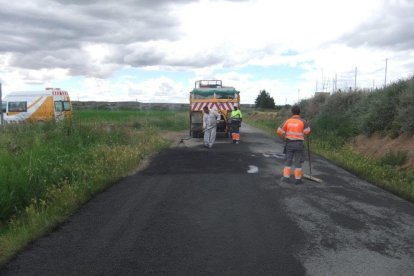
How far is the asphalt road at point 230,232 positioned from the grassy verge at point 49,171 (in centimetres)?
29

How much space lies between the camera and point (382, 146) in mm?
14766

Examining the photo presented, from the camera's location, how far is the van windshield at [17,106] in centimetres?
2689

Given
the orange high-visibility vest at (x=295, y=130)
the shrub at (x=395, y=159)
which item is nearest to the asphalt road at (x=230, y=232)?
the orange high-visibility vest at (x=295, y=130)

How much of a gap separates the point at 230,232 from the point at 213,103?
16.0 meters

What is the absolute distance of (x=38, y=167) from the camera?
9219 millimetres

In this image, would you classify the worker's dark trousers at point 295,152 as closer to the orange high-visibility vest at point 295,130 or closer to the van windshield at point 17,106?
the orange high-visibility vest at point 295,130

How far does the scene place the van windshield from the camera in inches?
1059

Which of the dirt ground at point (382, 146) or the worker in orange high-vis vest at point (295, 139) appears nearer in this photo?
the worker in orange high-vis vest at point (295, 139)

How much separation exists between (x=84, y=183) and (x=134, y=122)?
2218 centimetres

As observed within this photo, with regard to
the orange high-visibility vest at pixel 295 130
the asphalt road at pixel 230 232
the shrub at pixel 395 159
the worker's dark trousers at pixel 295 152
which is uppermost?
the orange high-visibility vest at pixel 295 130

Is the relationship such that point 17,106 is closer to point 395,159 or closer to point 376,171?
point 395,159

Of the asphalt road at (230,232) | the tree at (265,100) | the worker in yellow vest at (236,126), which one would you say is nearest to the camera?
the asphalt road at (230,232)

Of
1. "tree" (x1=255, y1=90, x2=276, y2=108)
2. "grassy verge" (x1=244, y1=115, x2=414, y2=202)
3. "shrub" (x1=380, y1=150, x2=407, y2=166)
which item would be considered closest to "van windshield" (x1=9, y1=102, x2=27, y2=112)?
"grassy verge" (x1=244, y1=115, x2=414, y2=202)

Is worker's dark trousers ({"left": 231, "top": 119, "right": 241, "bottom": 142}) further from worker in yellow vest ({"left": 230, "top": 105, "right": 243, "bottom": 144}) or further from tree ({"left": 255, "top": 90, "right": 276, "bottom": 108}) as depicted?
tree ({"left": 255, "top": 90, "right": 276, "bottom": 108})
